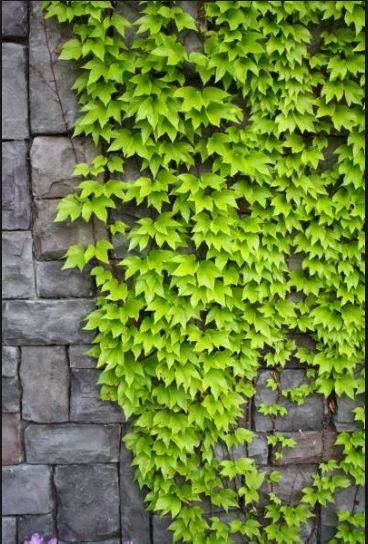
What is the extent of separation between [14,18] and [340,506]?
2.61 meters

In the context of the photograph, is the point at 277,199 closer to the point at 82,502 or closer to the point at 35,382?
the point at 35,382

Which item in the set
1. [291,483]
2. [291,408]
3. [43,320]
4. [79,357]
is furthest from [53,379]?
[291,483]

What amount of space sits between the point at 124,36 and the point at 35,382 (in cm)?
152

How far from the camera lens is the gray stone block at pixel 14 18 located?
194cm

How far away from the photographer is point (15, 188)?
204 cm

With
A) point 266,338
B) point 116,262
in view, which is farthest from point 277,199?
point 116,262

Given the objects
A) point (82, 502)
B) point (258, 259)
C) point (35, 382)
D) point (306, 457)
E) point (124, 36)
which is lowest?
point (82, 502)

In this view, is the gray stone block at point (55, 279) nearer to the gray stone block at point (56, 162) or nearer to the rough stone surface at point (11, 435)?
the gray stone block at point (56, 162)

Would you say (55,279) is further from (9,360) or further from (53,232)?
(9,360)

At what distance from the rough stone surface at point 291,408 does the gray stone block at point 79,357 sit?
0.79m

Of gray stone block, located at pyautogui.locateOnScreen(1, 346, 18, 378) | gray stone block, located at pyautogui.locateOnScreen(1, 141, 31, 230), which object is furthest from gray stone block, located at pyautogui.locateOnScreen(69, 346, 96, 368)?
gray stone block, located at pyautogui.locateOnScreen(1, 141, 31, 230)

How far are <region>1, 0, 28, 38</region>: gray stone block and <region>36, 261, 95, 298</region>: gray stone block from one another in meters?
0.96

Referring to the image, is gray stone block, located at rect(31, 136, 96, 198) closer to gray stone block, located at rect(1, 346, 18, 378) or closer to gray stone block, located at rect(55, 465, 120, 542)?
gray stone block, located at rect(1, 346, 18, 378)

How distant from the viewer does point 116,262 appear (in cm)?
208
